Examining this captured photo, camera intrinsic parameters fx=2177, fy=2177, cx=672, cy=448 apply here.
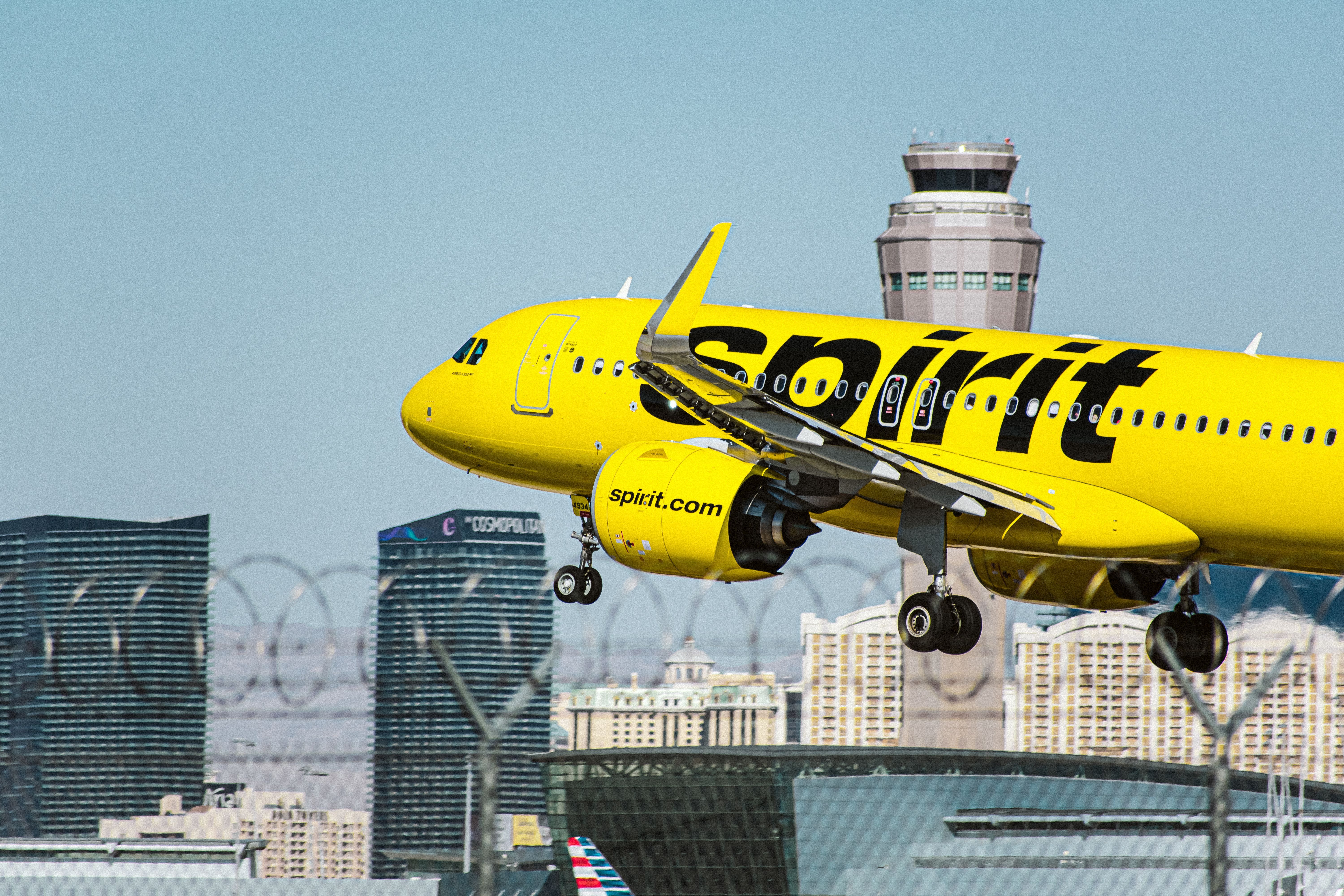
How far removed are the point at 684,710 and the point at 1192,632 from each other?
426 inches

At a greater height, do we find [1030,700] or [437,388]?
[437,388]

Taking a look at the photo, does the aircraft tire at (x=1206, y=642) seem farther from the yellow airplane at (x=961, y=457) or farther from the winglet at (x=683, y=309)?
the winglet at (x=683, y=309)

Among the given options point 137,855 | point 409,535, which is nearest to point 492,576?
point 137,855

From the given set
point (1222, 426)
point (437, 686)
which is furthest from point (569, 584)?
point (437, 686)

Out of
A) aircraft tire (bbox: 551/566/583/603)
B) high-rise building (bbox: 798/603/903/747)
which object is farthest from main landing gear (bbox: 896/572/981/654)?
high-rise building (bbox: 798/603/903/747)

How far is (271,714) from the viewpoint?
16.6 meters

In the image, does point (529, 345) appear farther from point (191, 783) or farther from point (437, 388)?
point (191, 783)

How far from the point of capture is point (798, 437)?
27.5 meters

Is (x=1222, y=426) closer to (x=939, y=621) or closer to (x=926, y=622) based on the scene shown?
(x=939, y=621)

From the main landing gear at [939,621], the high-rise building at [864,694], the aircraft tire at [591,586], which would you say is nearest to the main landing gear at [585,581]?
the aircraft tire at [591,586]

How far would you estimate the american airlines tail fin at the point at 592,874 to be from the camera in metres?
33.5

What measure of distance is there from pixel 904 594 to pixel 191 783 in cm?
15783

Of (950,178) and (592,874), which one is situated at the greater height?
(950,178)

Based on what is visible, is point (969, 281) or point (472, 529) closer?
point (472, 529)
